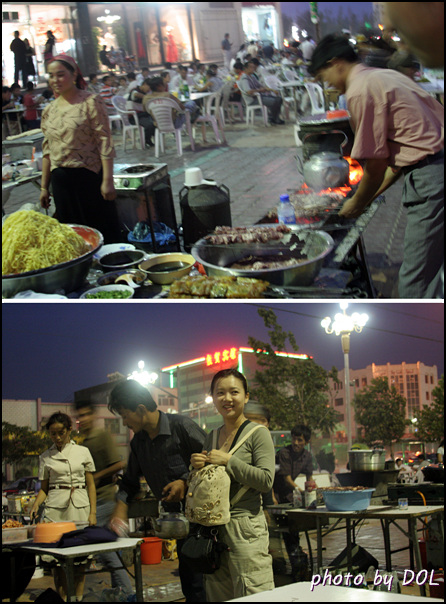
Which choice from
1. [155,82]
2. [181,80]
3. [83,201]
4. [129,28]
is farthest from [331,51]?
[83,201]

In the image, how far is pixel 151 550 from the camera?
149 inches

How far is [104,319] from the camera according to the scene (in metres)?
3.99

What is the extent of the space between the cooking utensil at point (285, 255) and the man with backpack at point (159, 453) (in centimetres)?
75

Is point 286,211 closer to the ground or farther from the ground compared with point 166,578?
farther from the ground

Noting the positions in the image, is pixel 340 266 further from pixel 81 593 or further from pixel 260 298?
pixel 81 593

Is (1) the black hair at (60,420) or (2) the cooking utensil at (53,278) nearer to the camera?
(2) the cooking utensil at (53,278)

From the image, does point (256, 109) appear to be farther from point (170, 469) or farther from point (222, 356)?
point (170, 469)

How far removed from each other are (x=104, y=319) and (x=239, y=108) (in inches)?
51.7

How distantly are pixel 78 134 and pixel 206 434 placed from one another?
166 cm

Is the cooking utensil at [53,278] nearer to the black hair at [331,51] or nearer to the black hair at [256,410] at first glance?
the black hair at [256,410]

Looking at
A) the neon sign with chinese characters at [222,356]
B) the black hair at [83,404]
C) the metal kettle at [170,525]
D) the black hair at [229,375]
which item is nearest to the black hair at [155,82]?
the neon sign with chinese characters at [222,356]

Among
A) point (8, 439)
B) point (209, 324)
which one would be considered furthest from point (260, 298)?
point (8, 439)

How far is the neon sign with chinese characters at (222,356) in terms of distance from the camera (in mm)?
3936

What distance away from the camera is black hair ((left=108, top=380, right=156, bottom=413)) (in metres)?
3.79
